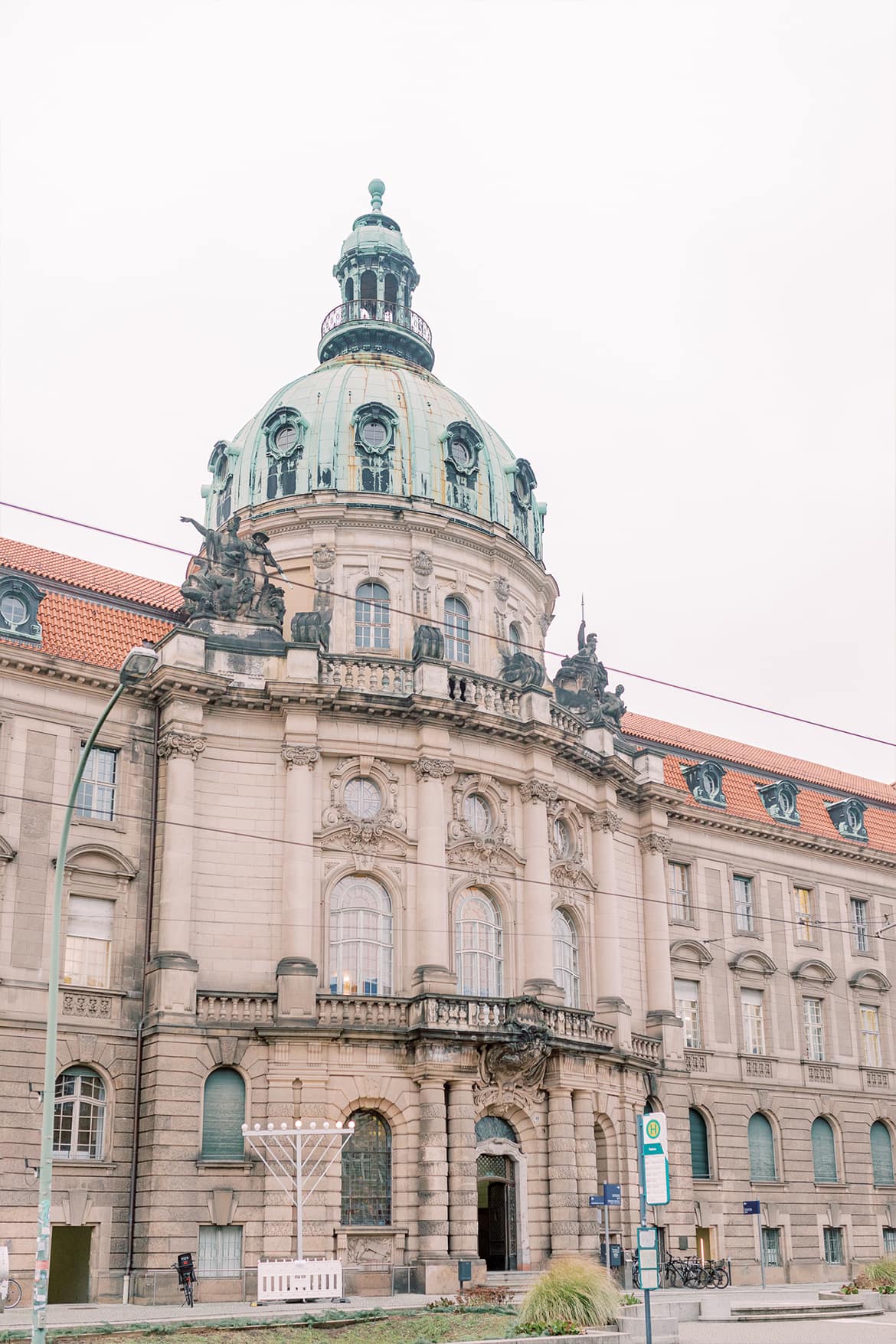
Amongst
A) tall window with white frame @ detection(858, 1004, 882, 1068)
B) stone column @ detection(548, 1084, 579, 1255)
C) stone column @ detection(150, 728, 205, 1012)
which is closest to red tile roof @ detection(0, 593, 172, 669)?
stone column @ detection(150, 728, 205, 1012)

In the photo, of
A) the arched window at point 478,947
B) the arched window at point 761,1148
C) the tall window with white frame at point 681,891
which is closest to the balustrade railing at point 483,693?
the arched window at point 478,947

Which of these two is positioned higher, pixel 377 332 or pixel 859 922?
pixel 377 332

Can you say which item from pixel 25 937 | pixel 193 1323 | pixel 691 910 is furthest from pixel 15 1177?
pixel 691 910

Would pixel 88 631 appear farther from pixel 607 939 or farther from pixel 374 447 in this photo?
pixel 607 939

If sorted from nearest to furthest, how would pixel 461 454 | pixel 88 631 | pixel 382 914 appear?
1. pixel 88 631
2. pixel 382 914
3. pixel 461 454

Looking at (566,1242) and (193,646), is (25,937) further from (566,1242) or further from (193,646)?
(566,1242)

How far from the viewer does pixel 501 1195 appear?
4394cm

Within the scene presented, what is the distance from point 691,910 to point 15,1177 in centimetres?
2662

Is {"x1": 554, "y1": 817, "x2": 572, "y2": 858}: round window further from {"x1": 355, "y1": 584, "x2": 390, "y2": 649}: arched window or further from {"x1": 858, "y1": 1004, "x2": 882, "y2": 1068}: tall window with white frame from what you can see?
{"x1": 858, "y1": 1004, "x2": 882, "y2": 1068}: tall window with white frame

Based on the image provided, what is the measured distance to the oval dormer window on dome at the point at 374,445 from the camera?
50719 millimetres

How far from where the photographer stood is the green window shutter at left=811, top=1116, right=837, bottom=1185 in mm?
55844

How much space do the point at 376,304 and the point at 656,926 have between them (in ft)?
82.2

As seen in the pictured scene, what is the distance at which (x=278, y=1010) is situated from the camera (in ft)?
135

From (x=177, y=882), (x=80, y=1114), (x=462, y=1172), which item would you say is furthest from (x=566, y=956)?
(x=80, y=1114)
